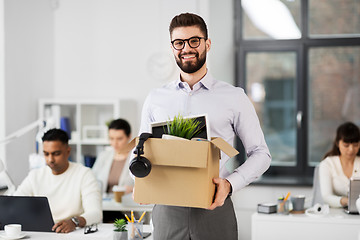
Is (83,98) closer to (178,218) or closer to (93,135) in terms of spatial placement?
(93,135)

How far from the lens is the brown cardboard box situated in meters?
1.64

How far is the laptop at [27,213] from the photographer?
2.69m

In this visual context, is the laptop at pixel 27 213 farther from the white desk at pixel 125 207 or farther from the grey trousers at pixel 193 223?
the white desk at pixel 125 207

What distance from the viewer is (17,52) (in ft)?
16.0

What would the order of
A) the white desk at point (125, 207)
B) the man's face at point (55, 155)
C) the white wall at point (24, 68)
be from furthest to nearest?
1. the white wall at point (24, 68)
2. the white desk at point (125, 207)
3. the man's face at point (55, 155)

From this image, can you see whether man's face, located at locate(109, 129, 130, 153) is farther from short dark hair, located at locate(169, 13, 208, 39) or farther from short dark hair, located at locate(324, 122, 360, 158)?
short dark hair, located at locate(169, 13, 208, 39)

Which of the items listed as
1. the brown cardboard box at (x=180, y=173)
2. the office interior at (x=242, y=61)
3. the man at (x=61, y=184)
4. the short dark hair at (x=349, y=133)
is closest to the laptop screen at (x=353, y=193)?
the short dark hair at (x=349, y=133)

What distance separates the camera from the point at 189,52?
183cm

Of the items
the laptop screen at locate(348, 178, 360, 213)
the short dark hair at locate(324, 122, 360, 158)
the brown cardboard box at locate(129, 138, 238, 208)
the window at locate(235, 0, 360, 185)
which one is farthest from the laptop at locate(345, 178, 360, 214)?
the brown cardboard box at locate(129, 138, 238, 208)

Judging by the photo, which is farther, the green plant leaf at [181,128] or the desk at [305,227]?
the desk at [305,227]

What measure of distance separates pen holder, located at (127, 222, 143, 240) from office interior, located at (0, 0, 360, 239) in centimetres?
264

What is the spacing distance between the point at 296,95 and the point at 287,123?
1.02 ft

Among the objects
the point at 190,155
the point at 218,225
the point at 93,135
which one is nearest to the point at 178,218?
the point at 218,225

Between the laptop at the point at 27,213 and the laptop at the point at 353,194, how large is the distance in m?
1.95
